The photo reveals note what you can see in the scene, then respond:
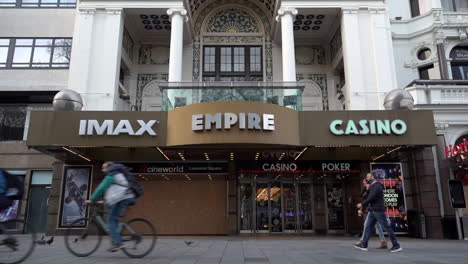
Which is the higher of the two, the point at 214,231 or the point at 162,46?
the point at 162,46

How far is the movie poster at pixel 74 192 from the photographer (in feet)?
53.9

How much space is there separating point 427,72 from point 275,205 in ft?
35.5

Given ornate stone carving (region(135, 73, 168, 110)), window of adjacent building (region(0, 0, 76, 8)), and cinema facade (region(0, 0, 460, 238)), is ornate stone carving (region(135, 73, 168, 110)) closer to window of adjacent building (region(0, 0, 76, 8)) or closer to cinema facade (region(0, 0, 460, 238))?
cinema facade (region(0, 0, 460, 238))

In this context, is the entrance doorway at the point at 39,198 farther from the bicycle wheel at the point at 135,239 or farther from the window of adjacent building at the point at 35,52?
the bicycle wheel at the point at 135,239

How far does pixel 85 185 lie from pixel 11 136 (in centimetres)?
624

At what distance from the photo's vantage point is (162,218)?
1745 centimetres

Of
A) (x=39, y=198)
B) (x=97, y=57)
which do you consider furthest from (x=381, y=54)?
(x=39, y=198)

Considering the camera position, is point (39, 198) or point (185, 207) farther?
point (39, 198)

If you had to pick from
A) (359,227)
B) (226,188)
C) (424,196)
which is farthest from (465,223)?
(226,188)

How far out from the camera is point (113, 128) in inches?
541

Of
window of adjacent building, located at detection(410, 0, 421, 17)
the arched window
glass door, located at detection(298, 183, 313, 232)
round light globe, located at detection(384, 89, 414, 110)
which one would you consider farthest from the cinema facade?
round light globe, located at detection(384, 89, 414, 110)

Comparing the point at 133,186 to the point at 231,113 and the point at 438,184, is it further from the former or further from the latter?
the point at 438,184

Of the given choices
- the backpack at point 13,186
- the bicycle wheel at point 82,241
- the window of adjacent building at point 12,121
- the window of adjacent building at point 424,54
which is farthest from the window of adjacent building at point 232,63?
the backpack at point 13,186

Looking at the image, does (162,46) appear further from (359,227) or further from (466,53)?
(466,53)
